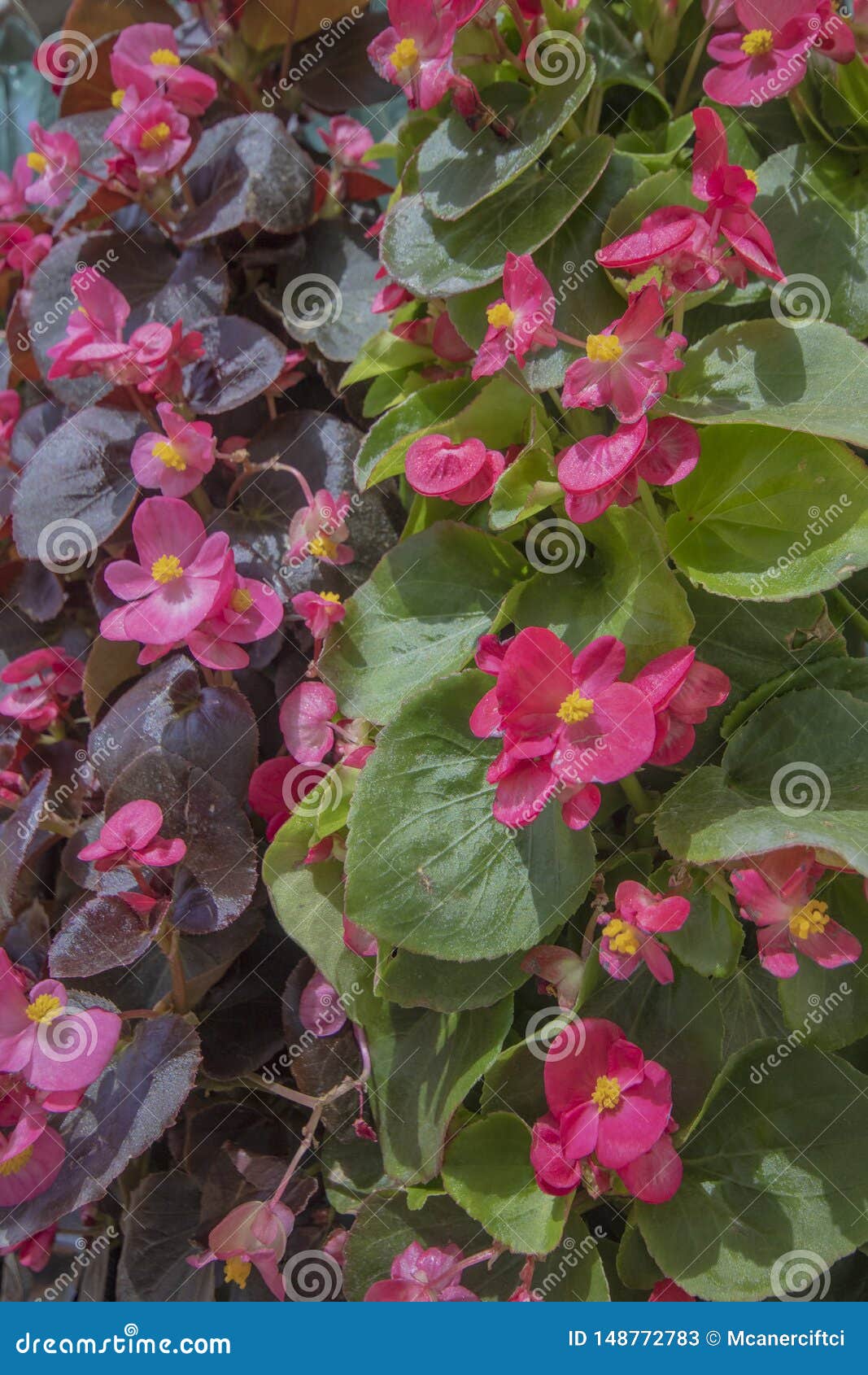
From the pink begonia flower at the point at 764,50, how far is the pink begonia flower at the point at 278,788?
1.72 feet

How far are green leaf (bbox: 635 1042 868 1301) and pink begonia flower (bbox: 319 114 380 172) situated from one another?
2.67 ft

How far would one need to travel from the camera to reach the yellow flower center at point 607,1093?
0.58 metres

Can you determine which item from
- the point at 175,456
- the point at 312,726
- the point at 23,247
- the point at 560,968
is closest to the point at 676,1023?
the point at 560,968

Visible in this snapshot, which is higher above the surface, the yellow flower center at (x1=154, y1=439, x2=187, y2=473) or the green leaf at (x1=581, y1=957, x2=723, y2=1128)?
the yellow flower center at (x1=154, y1=439, x2=187, y2=473)

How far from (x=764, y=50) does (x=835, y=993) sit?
59 centimetres

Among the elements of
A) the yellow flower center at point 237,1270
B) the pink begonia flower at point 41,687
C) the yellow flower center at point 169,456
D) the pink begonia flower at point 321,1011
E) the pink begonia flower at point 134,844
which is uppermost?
the yellow flower center at point 169,456

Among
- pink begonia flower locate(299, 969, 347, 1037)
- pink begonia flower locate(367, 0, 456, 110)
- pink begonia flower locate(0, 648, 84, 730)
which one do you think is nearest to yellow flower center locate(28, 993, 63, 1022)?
pink begonia flower locate(299, 969, 347, 1037)

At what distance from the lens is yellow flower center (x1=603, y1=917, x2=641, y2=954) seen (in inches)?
21.9

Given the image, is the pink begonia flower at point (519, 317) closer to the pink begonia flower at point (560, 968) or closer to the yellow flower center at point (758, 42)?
the yellow flower center at point (758, 42)

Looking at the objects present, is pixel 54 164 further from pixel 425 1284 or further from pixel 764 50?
pixel 425 1284

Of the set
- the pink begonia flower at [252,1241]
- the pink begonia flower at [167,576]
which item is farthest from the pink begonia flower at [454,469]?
the pink begonia flower at [252,1241]

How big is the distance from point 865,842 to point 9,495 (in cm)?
78

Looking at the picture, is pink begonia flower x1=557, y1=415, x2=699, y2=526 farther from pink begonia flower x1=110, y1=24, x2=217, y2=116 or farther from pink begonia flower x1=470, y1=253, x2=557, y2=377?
pink begonia flower x1=110, y1=24, x2=217, y2=116

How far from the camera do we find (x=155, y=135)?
84 cm
